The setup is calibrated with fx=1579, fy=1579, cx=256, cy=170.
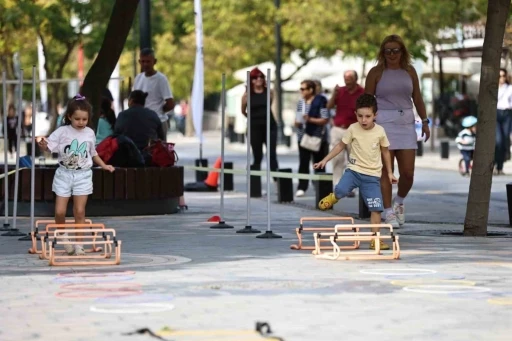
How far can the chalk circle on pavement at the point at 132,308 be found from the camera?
869 centimetres

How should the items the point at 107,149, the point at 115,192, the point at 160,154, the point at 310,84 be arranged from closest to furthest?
the point at 115,192 < the point at 107,149 < the point at 160,154 < the point at 310,84

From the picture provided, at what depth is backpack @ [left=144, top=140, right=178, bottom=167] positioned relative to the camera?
1744 cm

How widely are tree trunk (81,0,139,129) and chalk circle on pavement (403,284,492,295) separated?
8.61 metres

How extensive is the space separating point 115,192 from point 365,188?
468 cm

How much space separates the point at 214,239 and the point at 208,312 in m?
5.25

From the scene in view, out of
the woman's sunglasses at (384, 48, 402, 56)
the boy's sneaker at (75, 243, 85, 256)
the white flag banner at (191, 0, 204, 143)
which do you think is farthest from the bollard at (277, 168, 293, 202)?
the boy's sneaker at (75, 243, 85, 256)

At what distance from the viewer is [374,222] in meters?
12.8

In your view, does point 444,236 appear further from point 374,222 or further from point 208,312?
point 208,312

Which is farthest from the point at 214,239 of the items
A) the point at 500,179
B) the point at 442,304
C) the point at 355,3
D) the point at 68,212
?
the point at 355,3

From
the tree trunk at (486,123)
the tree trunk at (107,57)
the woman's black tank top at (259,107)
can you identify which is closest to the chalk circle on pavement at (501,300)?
the tree trunk at (486,123)

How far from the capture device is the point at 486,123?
46.5 feet

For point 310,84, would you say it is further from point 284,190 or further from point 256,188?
point 284,190

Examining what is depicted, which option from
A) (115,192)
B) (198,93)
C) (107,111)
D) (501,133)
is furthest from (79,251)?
(501,133)

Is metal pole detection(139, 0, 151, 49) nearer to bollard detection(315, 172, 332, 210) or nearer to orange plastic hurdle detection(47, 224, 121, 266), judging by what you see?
bollard detection(315, 172, 332, 210)
